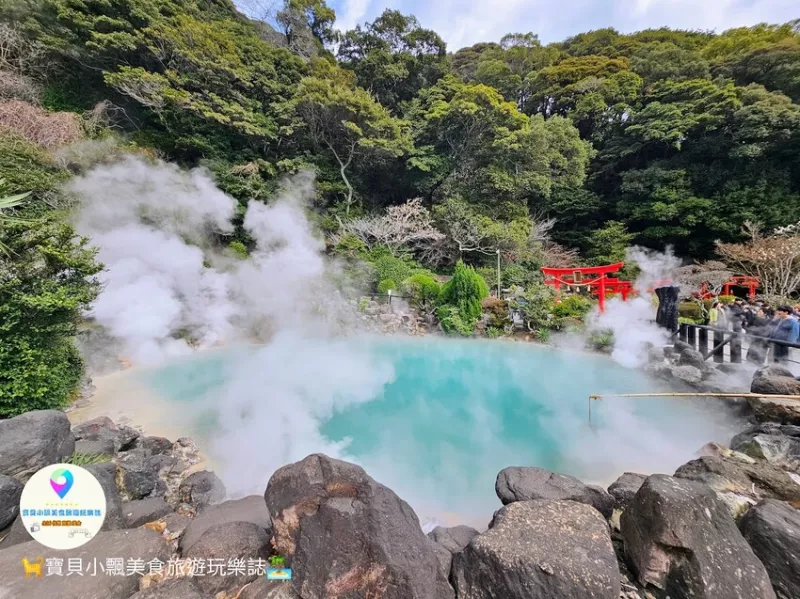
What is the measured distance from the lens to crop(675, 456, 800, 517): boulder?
2703 millimetres

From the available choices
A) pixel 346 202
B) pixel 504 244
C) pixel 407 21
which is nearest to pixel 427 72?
pixel 407 21

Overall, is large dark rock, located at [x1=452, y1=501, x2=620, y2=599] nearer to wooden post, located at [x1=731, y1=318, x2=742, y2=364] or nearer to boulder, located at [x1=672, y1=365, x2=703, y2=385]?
boulder, located at [x1=672, y1=365, x2=703, y2=385]

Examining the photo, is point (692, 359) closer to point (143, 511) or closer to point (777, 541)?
point (777, 541)

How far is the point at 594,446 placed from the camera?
181 inches

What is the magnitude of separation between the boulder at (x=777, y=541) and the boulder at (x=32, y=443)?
19.6ft

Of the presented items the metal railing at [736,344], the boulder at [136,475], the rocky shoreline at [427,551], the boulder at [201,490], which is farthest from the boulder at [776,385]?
the boulder at [136,475]

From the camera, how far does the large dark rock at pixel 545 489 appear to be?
116 inches

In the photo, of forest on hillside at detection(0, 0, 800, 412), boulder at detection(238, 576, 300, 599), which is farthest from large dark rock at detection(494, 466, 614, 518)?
forest on hillside at detection(0, 0, 800, 412)

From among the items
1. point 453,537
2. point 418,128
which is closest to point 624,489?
point 453,537

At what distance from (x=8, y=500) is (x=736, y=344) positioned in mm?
10699

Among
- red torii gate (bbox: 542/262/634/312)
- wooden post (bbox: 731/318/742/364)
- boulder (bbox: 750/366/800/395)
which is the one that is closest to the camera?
boulder (bbox: 750/366/800/395)

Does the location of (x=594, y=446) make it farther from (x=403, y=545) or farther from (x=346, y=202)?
(x=346, y=202)

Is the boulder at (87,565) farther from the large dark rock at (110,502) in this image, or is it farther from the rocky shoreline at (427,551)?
the large dark rock at (110,502)

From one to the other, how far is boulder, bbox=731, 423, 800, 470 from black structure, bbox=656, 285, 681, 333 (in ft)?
14.3
